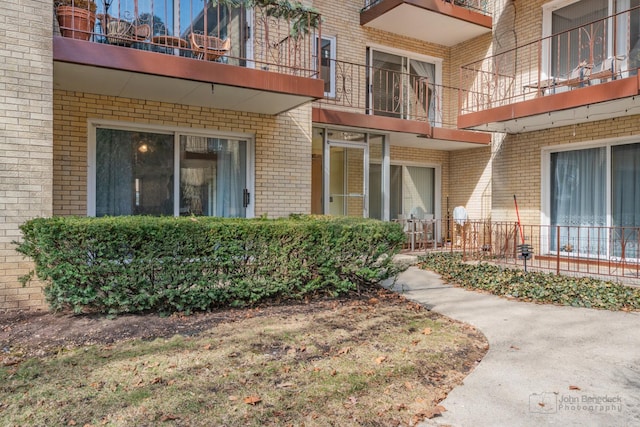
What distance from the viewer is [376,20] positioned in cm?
1146

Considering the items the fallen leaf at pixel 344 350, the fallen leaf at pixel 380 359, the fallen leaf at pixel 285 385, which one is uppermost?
the fallen leaf at pixel 344 350

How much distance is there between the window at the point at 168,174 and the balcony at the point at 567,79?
572cm

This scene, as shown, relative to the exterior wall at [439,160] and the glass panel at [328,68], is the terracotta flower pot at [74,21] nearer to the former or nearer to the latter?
the glass panel at [328,68]

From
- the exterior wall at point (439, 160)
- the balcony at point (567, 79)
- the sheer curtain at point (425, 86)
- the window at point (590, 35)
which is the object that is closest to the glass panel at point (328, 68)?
the sheer curtain at point (425, 86)

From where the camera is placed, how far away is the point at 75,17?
245 inches

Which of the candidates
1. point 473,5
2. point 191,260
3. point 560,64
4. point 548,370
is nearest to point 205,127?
point 191,260

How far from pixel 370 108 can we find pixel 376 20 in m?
2.45

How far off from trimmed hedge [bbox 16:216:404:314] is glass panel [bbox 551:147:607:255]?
6147 mm

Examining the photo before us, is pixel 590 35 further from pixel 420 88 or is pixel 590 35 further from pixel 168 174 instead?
pixel 168 174

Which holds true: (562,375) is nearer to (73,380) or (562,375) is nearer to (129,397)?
(129,397)

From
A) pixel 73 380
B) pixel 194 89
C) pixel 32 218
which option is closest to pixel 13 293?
pixel 32 218

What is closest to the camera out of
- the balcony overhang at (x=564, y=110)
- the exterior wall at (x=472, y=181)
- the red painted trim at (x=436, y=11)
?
the balcony overhang at (x=564, y=110)

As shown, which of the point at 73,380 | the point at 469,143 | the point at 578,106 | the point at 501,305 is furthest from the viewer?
the point at 469,143

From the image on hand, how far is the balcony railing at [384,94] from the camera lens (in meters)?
11.3
